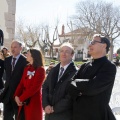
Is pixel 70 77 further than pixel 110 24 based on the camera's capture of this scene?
No

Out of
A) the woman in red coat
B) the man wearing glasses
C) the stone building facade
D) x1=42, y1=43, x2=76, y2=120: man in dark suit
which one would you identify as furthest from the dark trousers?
the stone building facade

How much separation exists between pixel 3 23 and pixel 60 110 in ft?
34.8

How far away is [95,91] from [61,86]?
774 mm

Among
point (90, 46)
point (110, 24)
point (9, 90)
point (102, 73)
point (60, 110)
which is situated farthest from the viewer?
point (110, 24)

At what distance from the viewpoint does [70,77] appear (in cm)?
376

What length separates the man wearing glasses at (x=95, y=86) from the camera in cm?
307

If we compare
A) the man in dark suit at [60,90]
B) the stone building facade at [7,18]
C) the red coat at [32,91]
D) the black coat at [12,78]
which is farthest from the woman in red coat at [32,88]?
the stone building facade at [7,18]

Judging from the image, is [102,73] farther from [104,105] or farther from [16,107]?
[16,107]

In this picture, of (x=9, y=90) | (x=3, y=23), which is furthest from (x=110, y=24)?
(x=9, y=90)

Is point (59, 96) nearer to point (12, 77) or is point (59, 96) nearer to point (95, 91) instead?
point (95, 91)

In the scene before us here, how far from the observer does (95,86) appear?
3.04 m

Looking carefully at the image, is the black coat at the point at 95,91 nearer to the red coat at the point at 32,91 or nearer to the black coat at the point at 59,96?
the black coat at the point at 59,96

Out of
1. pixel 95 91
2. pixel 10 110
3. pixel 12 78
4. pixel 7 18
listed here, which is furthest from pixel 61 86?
pixel 7 18

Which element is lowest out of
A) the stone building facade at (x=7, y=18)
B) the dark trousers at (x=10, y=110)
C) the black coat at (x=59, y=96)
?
the dark trousers at (x=10, y=110)
